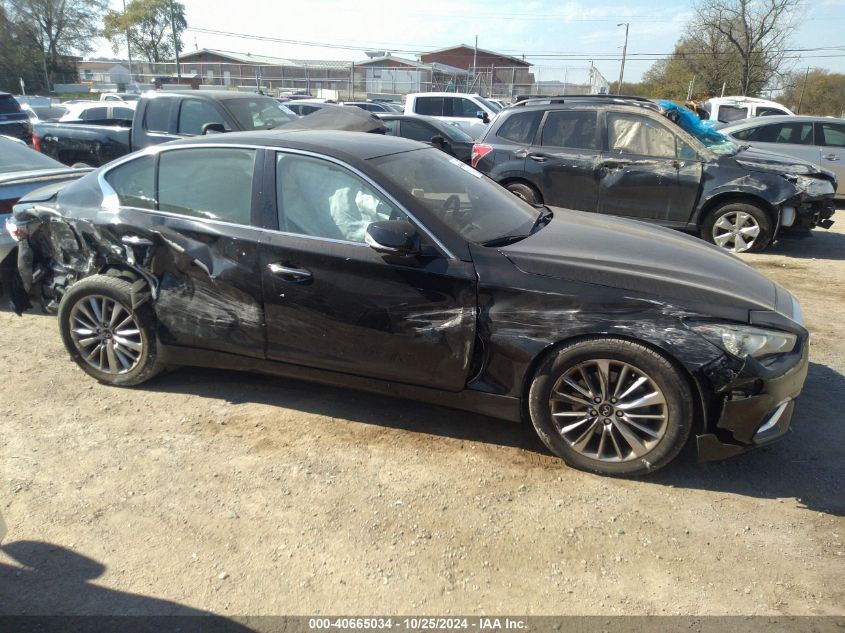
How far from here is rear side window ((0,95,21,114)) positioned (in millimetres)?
14672

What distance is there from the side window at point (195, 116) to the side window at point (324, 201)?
5572 mm

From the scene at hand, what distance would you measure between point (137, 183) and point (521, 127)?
6002 millimetres

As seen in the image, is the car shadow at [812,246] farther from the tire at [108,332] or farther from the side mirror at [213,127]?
the tire at [108,332]

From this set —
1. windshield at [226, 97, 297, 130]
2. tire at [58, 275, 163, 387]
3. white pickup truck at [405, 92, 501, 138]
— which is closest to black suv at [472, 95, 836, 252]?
windshield at [226, 97, 297, 130]

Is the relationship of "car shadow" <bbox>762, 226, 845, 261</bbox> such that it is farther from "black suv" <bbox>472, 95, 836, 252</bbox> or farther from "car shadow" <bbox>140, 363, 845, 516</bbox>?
"car shadow" <bbox>140, 363, 845, 516</bbox>

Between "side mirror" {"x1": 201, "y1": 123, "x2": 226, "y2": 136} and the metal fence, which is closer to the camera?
"side mirror" {"x1": 201, "y1": 123, "x2": 226, "y2": 136}

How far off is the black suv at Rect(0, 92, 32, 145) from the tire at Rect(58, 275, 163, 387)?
12.0 meters

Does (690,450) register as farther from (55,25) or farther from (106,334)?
(55,25)

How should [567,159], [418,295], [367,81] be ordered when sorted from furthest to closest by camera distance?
[367,81] < [567,159] < [418,295]

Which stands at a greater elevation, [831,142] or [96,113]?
[831,142]

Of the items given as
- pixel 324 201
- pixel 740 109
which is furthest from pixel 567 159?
pixel 740 109

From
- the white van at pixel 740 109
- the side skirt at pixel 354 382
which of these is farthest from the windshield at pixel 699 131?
the white van at pixel 740 109

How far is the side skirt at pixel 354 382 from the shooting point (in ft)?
11.4

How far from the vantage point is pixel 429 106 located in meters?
18.0
